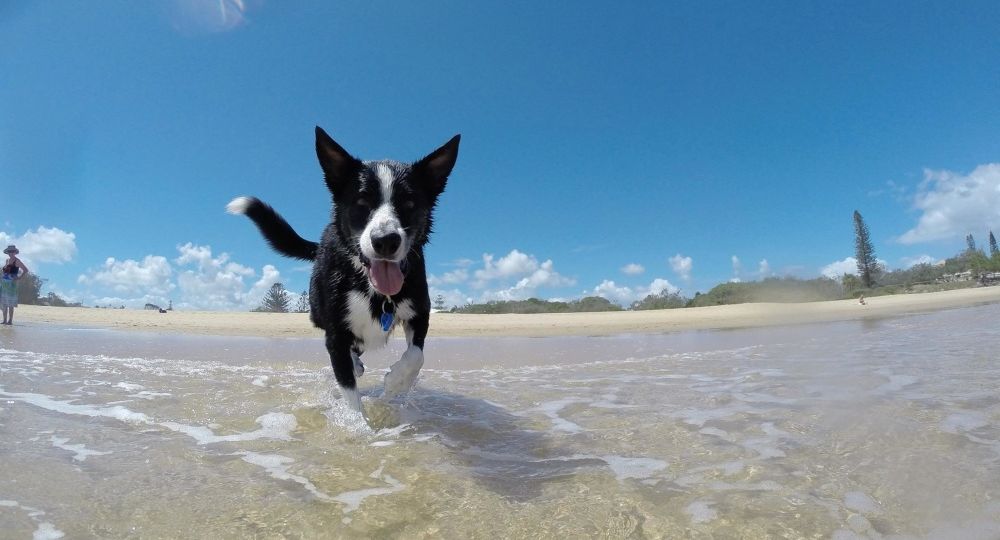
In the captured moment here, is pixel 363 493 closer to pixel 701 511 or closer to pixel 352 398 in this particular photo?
pixel 701 511

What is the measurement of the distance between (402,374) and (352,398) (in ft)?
1.45

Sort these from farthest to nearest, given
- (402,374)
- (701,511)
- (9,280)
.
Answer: (9,280)
(402,374)
(701,511)

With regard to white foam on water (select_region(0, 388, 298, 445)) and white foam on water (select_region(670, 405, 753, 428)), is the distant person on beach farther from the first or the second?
white foam on water (select_region(670, 405, 753, 428))

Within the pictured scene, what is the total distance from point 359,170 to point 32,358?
6278 mm

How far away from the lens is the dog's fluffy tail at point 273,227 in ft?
20.9

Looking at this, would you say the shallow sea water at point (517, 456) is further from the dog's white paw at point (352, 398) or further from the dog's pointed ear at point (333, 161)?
the dog's pointed ear at point (333, 161)

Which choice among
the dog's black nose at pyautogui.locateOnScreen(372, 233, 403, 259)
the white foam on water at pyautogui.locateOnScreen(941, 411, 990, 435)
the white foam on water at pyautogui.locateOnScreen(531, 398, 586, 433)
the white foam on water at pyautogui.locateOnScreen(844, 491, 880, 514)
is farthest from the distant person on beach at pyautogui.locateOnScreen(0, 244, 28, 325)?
the white foam on water at pyautogui.locateOnScreen(941, 411, 990, 435)

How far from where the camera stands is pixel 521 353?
30.6 ft

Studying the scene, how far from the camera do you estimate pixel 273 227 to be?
251 inches

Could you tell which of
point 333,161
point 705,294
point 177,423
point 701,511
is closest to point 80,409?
point 177,423

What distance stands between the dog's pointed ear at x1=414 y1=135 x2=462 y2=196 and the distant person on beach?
16457 mm

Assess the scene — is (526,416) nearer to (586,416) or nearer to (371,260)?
(586,416)

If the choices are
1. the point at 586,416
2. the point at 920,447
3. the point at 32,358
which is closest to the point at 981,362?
the point at 920,447

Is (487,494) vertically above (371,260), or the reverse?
(371,260)
